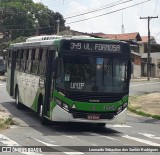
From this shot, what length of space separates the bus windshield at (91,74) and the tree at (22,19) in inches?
3068

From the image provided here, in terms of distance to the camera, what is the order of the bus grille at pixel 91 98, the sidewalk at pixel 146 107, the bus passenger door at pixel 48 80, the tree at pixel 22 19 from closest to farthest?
the bus grille at pixel 91 98 → the bus passenger door at pixel 48 80 → the sidewalk at pixel 146 107 → the tree at pixel 22 19

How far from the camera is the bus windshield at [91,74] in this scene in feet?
47.8

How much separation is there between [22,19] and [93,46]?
8127 centimetres

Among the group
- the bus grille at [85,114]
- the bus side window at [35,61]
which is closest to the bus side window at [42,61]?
the bus side window at [35,61]

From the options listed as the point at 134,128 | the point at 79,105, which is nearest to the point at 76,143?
the point at 79,105

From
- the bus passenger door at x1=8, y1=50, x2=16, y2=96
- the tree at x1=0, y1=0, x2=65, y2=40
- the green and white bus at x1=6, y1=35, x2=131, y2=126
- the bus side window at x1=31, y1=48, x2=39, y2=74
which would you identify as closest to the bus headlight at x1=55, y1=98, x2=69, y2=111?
the green and white bus at x1=6, y1=35, x2=131, y2=126

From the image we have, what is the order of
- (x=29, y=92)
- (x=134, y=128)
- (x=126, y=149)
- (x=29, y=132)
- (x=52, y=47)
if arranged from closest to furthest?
(x=126, y=149) → (x=29, y=132) → (x=52, y=47) → (x=134, y=128) → (x=29, y=92)

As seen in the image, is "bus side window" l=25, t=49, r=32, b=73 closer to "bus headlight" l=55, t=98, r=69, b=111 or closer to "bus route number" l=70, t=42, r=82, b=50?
"bus route number" l=70, t=42, r=82, b=50

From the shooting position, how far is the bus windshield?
1458 cm

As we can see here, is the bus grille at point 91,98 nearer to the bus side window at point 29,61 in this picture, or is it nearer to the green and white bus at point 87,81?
the green and white bus at point 87,81

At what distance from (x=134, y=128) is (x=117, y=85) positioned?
303 cm

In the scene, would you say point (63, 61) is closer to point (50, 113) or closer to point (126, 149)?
point (50, 113)

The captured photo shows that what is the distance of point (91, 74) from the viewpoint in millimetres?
14703

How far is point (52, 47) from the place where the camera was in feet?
50.8
